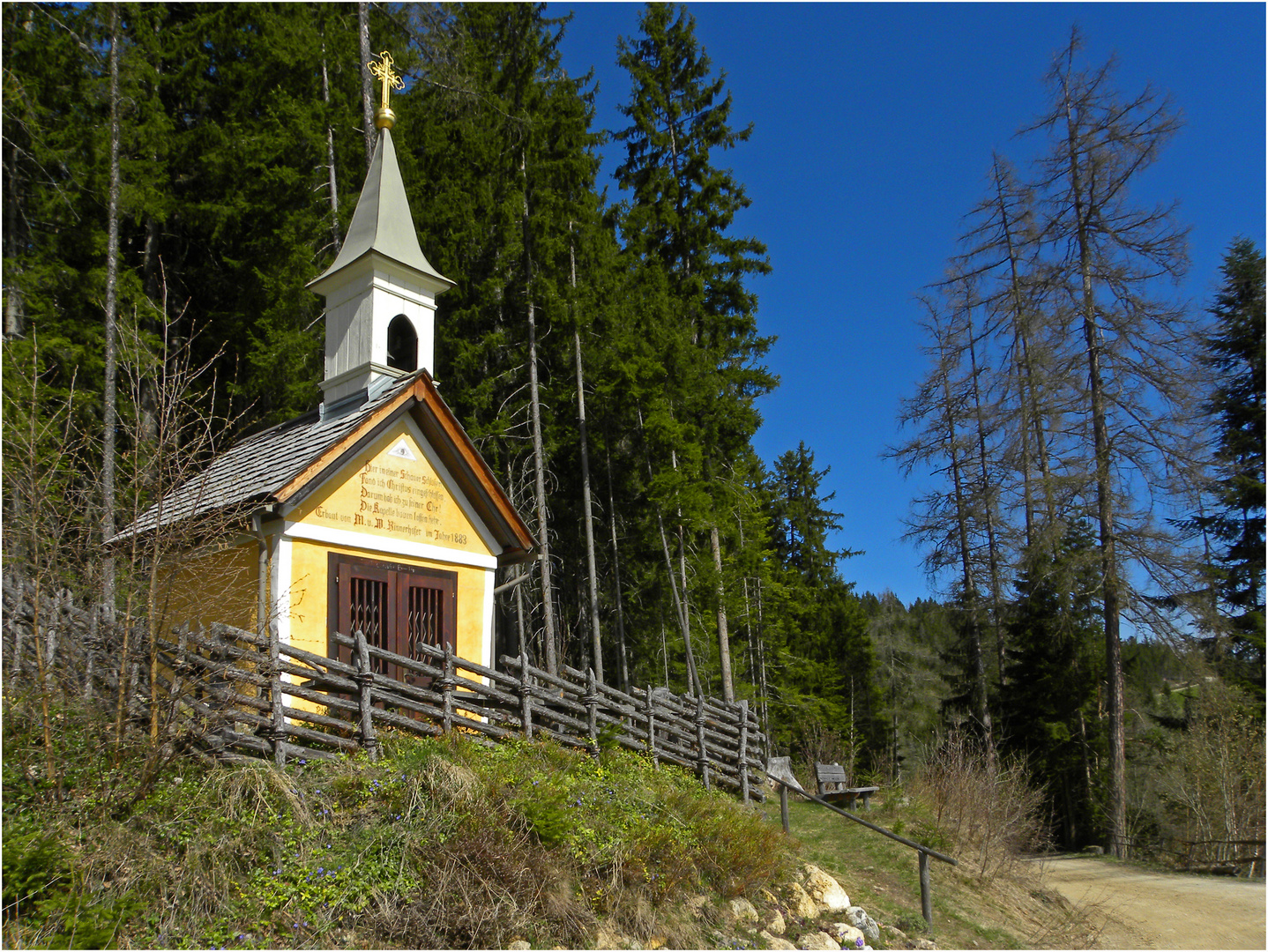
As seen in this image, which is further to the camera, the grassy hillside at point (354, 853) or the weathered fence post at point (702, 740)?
the weathered fence post at point (702, 740)

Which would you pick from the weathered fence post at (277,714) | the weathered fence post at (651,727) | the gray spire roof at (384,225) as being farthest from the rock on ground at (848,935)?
the gray spire roof at (384,225)

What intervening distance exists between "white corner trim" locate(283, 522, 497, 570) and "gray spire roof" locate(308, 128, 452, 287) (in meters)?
4.09

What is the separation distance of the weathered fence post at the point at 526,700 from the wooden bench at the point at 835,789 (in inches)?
345

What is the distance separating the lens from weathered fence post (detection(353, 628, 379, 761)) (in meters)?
8.90

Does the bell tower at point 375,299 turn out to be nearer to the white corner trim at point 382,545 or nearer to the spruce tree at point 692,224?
the white corner trim at point 382,545

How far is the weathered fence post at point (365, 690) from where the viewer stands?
29.2 ft

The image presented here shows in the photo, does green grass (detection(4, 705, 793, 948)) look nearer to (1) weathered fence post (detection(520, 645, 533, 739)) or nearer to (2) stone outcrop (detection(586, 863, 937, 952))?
(2) stone outcrop (detection(586, 863, 937, 952))

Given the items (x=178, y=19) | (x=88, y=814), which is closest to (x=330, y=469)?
(x=88, y=814)

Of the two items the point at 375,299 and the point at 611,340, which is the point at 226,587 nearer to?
the point at 375,299

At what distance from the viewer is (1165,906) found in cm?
1427

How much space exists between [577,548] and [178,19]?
711 inches

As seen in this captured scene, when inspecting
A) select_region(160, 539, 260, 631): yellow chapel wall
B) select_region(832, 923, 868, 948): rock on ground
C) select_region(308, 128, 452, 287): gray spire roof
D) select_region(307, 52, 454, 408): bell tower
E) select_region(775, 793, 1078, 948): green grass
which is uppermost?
select_region(308, 128, 452, 287): gray spire roof

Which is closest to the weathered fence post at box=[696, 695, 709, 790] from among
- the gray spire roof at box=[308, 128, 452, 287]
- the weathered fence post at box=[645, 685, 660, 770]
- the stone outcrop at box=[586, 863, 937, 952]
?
the weathered fence post at box=[645, 685, 660, 770]

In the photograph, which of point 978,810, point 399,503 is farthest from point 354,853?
point 978,810
